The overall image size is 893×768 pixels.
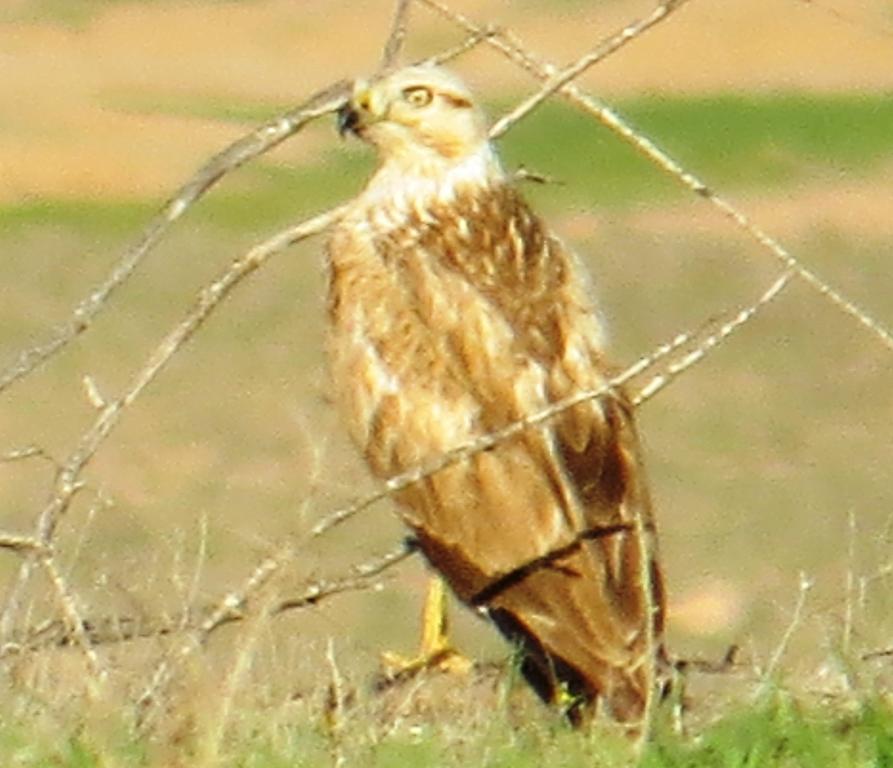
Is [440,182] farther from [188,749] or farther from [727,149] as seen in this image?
[727,149]

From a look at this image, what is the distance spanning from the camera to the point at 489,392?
8.67 metres

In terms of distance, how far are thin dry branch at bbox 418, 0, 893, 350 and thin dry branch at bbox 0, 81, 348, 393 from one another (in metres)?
0.45

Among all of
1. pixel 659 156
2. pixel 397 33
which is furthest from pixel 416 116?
pixel 659 156

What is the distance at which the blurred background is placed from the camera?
1223cm

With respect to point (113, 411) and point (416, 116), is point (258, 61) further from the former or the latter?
point (113, 411)

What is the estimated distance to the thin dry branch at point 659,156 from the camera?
7.73 meters

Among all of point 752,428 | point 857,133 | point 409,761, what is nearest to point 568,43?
point 857,133

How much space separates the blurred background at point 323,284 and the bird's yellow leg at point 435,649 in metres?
0.14

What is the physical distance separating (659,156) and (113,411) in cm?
132

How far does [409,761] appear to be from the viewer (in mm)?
6895

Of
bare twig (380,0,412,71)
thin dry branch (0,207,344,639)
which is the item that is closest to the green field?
thin dry branch (0,207,344,639)

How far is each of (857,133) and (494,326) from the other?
24.2 metres

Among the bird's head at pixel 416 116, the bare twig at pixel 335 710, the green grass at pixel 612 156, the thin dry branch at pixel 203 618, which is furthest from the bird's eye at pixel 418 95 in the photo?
the green grass at pixel 612 156

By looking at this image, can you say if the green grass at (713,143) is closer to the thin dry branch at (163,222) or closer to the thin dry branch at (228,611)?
the thin dry branch at (163,222)
